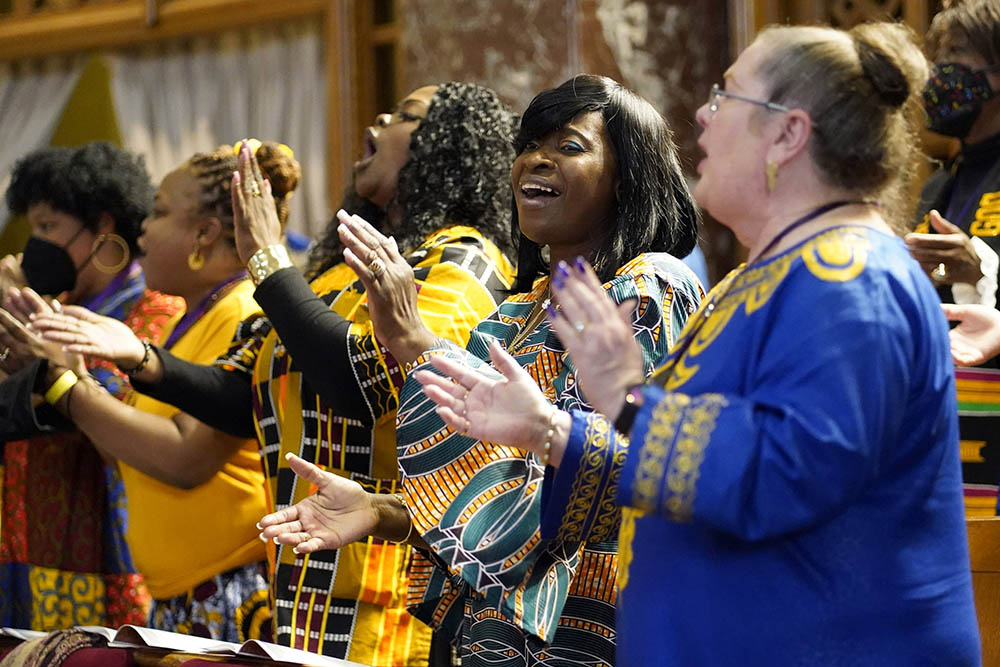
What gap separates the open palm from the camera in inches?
60.7

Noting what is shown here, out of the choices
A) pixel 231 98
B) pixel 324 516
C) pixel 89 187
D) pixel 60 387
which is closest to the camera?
pixel 324 516

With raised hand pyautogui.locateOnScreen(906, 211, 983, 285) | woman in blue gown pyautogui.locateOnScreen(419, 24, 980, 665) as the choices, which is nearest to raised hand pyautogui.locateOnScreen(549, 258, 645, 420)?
woman in blue gown pyautogui.locateOnScreen(419, 24, 980, 665)

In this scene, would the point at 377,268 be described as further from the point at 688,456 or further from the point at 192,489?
the point at 192,489

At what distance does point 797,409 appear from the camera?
1326mm

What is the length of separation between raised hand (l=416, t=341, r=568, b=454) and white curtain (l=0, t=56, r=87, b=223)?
5.69m

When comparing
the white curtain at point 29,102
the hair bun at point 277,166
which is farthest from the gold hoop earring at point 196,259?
the white curtain at point 29,102

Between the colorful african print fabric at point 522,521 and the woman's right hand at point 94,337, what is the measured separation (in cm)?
109

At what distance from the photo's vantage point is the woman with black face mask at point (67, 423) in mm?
3227

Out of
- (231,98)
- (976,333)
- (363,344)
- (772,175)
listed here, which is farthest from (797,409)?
(231,98)

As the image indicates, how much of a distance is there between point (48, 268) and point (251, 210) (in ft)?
4.37

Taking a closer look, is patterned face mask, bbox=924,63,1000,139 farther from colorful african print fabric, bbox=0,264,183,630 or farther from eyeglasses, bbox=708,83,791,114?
colorful african print fabric, bbox=0,264,183,630

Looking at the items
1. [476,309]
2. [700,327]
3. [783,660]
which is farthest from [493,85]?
[783,660]

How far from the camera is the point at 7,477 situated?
11.5 ft

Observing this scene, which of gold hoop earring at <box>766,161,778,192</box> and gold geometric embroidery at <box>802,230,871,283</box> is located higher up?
gold hoop earring at <box>766,161,778,192</box>
